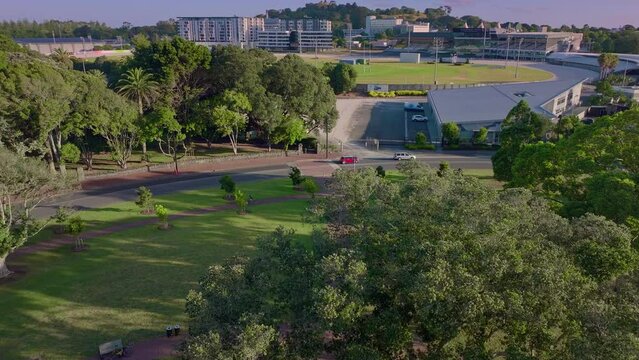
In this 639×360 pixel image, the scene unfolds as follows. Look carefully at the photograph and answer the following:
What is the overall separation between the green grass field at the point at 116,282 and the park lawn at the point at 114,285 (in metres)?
0.05

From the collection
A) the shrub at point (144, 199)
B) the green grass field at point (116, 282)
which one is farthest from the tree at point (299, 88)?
the shrub at point (144, 199)

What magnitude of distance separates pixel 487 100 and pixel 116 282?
220ft

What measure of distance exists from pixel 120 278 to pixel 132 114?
2784 cm

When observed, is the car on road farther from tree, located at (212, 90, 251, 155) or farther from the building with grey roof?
tree, located at (212, 90, 251, 155)

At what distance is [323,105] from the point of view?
64.0 meters

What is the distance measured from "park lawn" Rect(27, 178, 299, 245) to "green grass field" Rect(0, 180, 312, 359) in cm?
28

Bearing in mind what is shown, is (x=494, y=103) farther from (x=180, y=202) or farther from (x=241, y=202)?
(x=180, y=202)

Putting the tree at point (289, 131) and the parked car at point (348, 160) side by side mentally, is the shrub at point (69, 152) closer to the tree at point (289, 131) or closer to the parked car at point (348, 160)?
the tree at point (289, 131)

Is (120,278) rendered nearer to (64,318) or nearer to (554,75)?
(64,318)

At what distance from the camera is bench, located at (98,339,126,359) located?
73.7 ft

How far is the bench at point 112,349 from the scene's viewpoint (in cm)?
2245

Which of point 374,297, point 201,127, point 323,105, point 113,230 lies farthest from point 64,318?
point 323,105

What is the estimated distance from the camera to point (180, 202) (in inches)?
1784

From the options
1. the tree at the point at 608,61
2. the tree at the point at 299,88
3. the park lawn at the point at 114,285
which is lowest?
the park lawn at the point at 114,285
